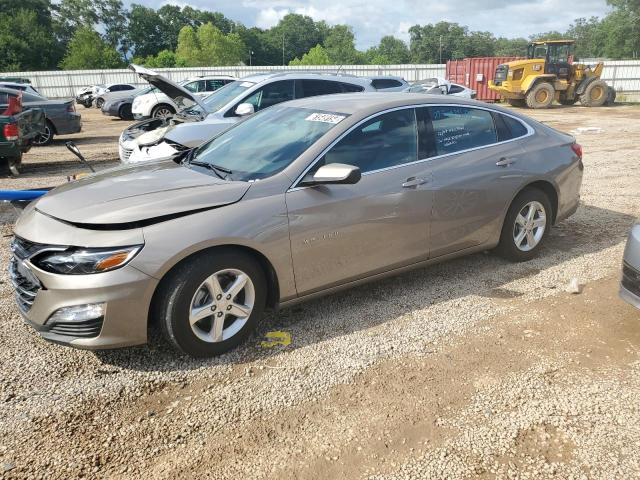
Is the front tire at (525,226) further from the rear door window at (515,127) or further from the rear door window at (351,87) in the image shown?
the rear door window at (351,87)

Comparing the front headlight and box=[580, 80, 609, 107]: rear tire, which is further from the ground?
the front headlight

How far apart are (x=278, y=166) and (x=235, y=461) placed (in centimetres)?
191

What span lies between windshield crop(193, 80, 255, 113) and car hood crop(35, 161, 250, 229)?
457cm

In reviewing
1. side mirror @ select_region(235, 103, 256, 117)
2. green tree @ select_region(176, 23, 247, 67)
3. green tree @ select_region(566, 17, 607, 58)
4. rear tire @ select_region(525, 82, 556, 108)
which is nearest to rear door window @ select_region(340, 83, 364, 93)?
side mirror @ select_region(235, 103, 256, 117)

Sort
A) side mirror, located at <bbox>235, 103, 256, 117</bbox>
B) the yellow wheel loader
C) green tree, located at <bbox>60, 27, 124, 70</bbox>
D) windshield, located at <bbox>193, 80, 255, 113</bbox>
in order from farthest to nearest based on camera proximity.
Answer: green tree, located at <bbox>60, 27, 124, 70</bbox>
the yellow wheel loader
windshield, located at <bbox>193, 80, 255, 113</bbox>
side mirror, located at <bbox>235, 103, 256, 117</bbox>

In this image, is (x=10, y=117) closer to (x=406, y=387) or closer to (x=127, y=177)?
(x=127, y=177)

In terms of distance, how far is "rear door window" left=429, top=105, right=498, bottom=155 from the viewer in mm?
4267

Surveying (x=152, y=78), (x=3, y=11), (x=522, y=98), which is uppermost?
(x=3, y=11)

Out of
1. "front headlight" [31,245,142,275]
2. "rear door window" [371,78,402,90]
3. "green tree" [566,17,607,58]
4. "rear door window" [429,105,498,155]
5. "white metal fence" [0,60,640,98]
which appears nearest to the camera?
"front headlight" [31,245,142,275]

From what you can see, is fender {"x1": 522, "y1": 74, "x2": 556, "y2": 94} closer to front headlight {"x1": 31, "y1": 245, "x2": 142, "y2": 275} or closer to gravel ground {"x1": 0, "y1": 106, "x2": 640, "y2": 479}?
gravel ground {"x1": 0, "y1": 106, "x2": 640, "y2": 479}

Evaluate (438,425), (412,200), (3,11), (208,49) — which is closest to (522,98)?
(412,200)

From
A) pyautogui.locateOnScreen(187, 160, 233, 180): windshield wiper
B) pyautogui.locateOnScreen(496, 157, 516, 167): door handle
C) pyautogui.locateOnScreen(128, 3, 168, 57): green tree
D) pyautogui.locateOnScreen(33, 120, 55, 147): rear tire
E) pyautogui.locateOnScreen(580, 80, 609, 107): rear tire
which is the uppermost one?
pyautogui.locateOnScreen(128, 3, 168, 57): green tree

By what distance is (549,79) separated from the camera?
23.6 metres

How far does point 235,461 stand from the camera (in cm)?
252
